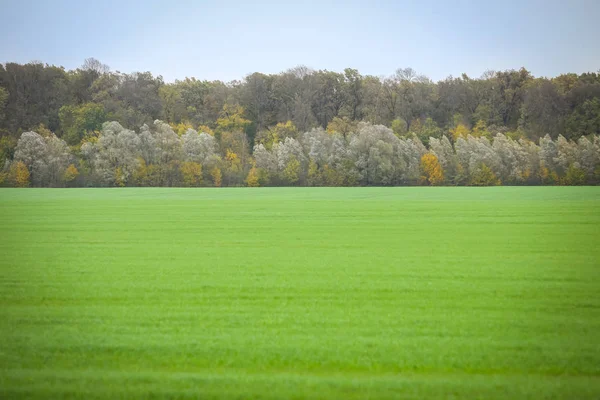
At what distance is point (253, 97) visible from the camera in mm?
101938

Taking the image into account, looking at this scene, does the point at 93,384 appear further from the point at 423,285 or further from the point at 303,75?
the point at 303,75

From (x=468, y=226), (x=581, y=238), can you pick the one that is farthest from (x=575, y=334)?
(x=468, y=226)

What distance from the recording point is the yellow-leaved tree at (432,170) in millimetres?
86125

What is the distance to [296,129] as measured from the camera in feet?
311

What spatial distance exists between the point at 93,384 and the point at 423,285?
7715mm

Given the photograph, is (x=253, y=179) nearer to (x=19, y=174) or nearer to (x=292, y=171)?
(x=292, y=171)

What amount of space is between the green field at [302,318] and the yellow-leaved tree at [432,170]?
212 feet

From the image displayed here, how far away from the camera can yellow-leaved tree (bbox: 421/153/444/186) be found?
86125mm

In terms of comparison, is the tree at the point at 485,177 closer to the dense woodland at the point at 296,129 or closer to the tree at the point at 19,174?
the dense woodland at the point at 296,129

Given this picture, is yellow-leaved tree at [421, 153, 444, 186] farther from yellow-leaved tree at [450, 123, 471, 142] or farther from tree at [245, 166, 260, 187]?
tree at [245, 166, 260, 187]

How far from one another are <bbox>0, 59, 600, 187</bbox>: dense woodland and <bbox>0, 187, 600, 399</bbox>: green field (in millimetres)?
60941

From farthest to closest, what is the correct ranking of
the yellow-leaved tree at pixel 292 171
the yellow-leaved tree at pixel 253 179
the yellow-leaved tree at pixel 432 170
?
1. the yellow-leaved tree at pixel 253 179
2. the yellow-leaved tree at pixel 292 171
3. the yellow-leaved tree at pixel 432 170

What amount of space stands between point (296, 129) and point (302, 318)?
8545 cm

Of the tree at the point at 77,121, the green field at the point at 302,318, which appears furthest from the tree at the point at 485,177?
the green field at the point at 302,318
